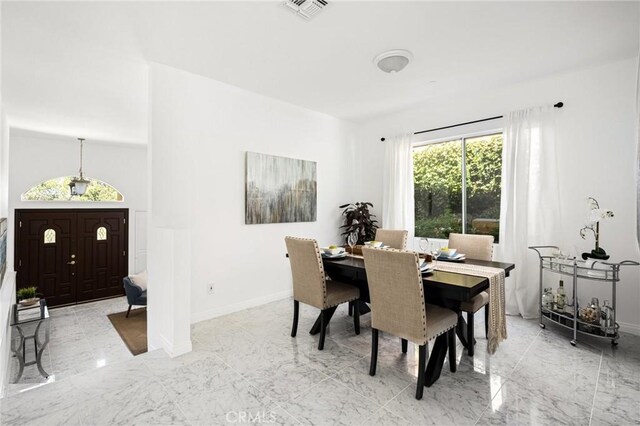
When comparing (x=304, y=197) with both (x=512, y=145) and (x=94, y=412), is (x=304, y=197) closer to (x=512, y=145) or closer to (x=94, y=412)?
(x=512, y=145)

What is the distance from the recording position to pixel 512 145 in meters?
3.57

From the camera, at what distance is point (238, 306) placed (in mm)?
3723

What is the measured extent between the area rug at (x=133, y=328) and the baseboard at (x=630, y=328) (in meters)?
5.39

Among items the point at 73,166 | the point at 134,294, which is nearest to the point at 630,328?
the point at 134,294

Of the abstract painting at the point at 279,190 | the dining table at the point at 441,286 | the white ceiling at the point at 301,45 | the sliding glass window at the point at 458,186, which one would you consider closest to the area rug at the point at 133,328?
the abstract painting at the point at 279,190

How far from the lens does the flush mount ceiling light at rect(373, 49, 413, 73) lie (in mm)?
2826

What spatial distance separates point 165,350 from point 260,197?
196 cm

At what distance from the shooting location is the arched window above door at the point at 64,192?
5.69 metres

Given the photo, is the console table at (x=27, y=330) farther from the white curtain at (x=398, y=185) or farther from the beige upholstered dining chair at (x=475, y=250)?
the white curtain at (x=398, y=185)

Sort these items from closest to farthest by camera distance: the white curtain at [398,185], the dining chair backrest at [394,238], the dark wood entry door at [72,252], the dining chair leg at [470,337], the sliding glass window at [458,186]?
the dining chair leg at [470,337], the dining chair backrest at [394,238], the sliding glass window at [458,186], the white curtain at [398,185], the dark wood entry door at [72,252]

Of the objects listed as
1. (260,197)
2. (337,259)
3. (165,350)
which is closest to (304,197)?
(260,197)

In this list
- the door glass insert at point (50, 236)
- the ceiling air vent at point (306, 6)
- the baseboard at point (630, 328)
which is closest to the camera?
the ceiling air vent at point (306, 6)

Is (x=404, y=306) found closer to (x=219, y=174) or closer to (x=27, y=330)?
(x=219, y=174)

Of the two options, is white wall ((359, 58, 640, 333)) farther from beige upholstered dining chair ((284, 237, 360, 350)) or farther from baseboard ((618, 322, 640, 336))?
beige upholstered dining chair ((284, 237, 360, 350))
